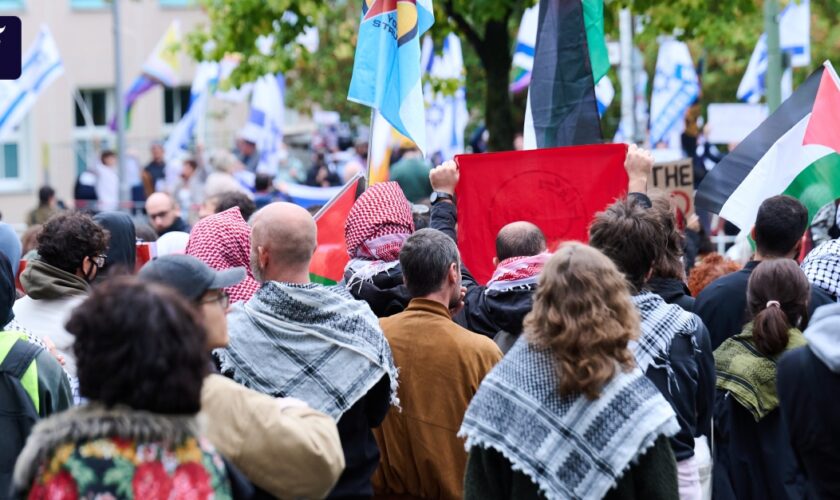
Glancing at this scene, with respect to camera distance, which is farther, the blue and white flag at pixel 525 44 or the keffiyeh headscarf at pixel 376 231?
the blue and white flag at pixel 525 44

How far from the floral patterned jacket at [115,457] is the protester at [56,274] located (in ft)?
8.13

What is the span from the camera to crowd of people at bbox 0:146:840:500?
10.2 ft

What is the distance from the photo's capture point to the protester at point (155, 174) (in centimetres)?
2230

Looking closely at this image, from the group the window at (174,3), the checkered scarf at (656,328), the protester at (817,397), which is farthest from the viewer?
the window at (174,3)

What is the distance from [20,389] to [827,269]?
4.10 meters

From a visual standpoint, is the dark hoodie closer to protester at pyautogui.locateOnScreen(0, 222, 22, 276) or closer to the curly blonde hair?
protester at pyautogui.locateOnScreen(0, 222, 22, 276)

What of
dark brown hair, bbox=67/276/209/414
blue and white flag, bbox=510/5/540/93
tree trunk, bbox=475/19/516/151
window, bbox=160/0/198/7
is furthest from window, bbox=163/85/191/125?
dark brown hair, bbox=67/276/209/414

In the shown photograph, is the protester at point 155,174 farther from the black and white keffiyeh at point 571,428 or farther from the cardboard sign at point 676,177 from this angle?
the black and white keffiyeh at point 571,428

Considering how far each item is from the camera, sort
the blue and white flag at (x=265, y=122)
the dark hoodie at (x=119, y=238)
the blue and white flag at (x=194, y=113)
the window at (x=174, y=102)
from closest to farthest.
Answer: the dark hoodie at (x=119, y=238) < the blue and white flag at (x=265, y=122) < the blue and white flag at (x=194, y=113) < the window at (x=174, y=102)

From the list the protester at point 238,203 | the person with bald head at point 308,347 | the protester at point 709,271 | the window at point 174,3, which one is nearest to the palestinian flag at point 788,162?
the protester at point 709,271

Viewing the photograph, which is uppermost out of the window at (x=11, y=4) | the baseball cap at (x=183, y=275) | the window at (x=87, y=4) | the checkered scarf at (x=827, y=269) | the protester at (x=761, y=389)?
the window at (x=87, y=4)

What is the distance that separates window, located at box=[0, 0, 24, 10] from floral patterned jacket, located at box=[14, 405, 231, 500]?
2832 centimetres

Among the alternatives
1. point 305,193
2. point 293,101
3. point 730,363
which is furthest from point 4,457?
point 293,101

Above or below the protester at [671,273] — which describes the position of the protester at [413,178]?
above
